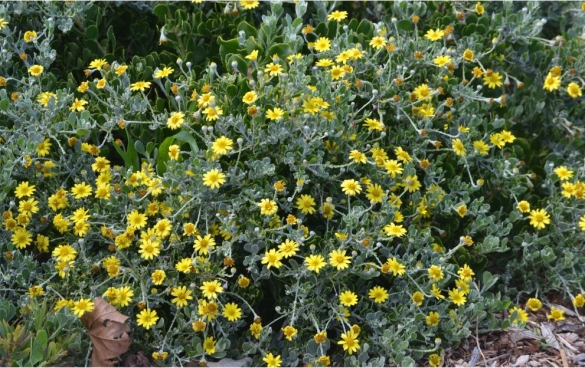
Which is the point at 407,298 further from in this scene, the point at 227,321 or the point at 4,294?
the point at 4,294

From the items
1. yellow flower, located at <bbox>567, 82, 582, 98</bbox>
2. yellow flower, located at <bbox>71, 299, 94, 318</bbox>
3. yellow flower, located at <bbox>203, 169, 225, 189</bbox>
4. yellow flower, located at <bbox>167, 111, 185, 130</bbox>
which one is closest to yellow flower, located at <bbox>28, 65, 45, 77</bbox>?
yellow flower, located at <bbox>167, 111, 185, 130</bbox>

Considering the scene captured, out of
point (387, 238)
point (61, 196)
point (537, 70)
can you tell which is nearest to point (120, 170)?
point (61, 196)

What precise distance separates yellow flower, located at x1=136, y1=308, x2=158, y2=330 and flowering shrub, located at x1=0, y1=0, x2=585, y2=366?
13 mm

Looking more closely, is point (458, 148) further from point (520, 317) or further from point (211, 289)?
point (211, 289)

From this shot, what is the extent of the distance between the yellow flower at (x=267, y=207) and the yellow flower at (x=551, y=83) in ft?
5.54

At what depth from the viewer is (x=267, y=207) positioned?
9.61 ft

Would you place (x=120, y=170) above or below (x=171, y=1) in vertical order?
below

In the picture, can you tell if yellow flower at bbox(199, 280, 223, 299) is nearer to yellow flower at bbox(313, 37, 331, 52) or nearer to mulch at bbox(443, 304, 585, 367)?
mulch at bbox(443, 304, 585, 367)

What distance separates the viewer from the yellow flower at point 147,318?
9.20ft

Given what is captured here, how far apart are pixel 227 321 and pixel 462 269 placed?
3.20 feet

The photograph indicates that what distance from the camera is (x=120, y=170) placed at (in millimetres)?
3156

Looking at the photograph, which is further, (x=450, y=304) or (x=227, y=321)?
(x=450, y=304)

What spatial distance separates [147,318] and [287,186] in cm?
79

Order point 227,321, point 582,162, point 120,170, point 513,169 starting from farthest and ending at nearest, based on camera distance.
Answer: point 582,162 < point 513,169 < point 120,170 < point 227,321
